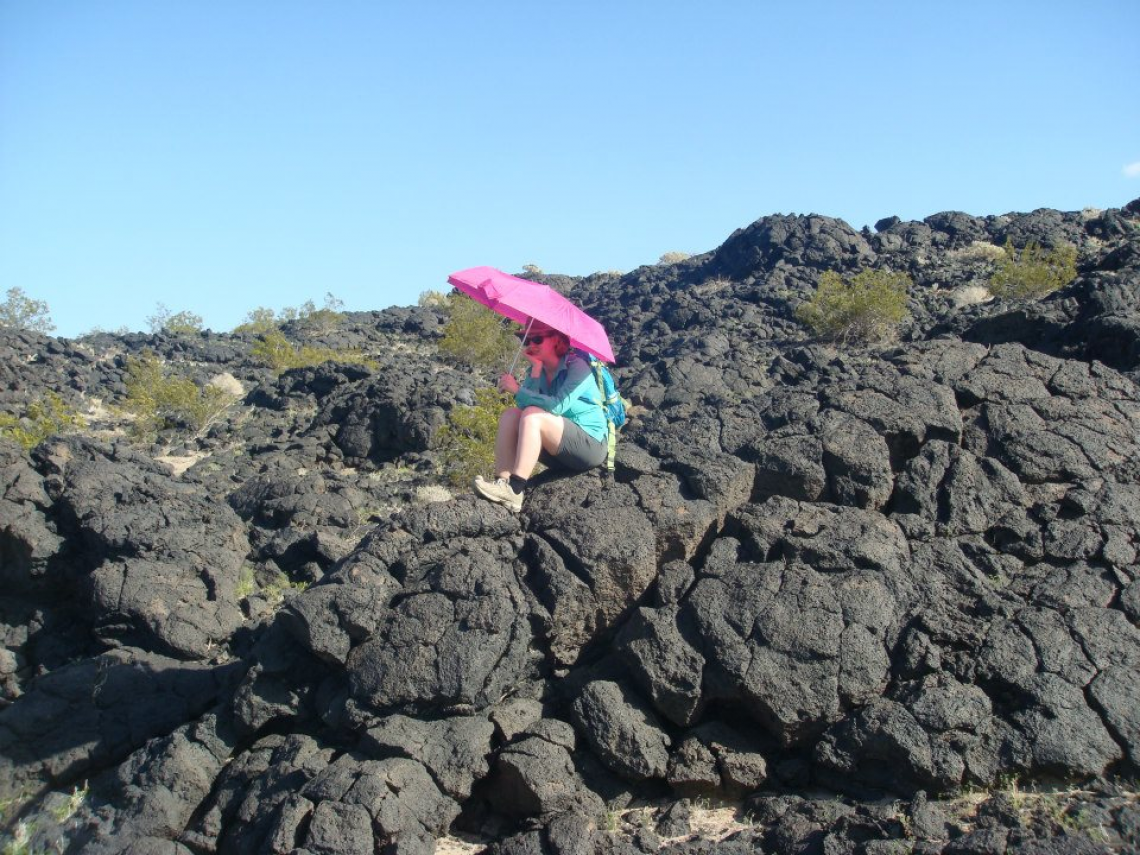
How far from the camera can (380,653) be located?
5262 mm

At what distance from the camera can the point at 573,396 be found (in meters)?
6.12

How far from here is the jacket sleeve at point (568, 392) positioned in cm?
609

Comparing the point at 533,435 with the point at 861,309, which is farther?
the point at 861,309

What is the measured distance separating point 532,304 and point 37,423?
17.0m

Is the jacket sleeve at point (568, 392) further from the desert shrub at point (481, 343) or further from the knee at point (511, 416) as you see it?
the desert shrub at point (481, 343)

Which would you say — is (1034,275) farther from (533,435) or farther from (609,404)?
(533,435)

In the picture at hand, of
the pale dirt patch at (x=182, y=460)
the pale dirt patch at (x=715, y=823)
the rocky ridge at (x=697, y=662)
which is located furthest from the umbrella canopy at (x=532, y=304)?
the pale dirt patch at (x=182, y=460)

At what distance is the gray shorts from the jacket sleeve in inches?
4.6

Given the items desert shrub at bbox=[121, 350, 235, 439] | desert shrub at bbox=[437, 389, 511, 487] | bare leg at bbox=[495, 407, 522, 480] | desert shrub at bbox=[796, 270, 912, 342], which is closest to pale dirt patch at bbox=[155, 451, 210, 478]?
desert shrub at bbox=[121, 350, 235, 439]

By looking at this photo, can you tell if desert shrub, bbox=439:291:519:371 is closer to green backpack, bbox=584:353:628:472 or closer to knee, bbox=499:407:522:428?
green backpack, bbox=584:353:628:472

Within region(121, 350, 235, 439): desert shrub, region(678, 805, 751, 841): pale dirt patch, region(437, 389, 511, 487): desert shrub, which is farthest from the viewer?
region(121, 350, 235, 439): desert shrub

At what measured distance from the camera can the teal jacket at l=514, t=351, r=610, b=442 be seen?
20.0 ft

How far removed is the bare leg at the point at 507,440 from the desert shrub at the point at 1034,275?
1016 inches

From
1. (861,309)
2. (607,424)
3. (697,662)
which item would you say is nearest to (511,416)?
(607,424)
